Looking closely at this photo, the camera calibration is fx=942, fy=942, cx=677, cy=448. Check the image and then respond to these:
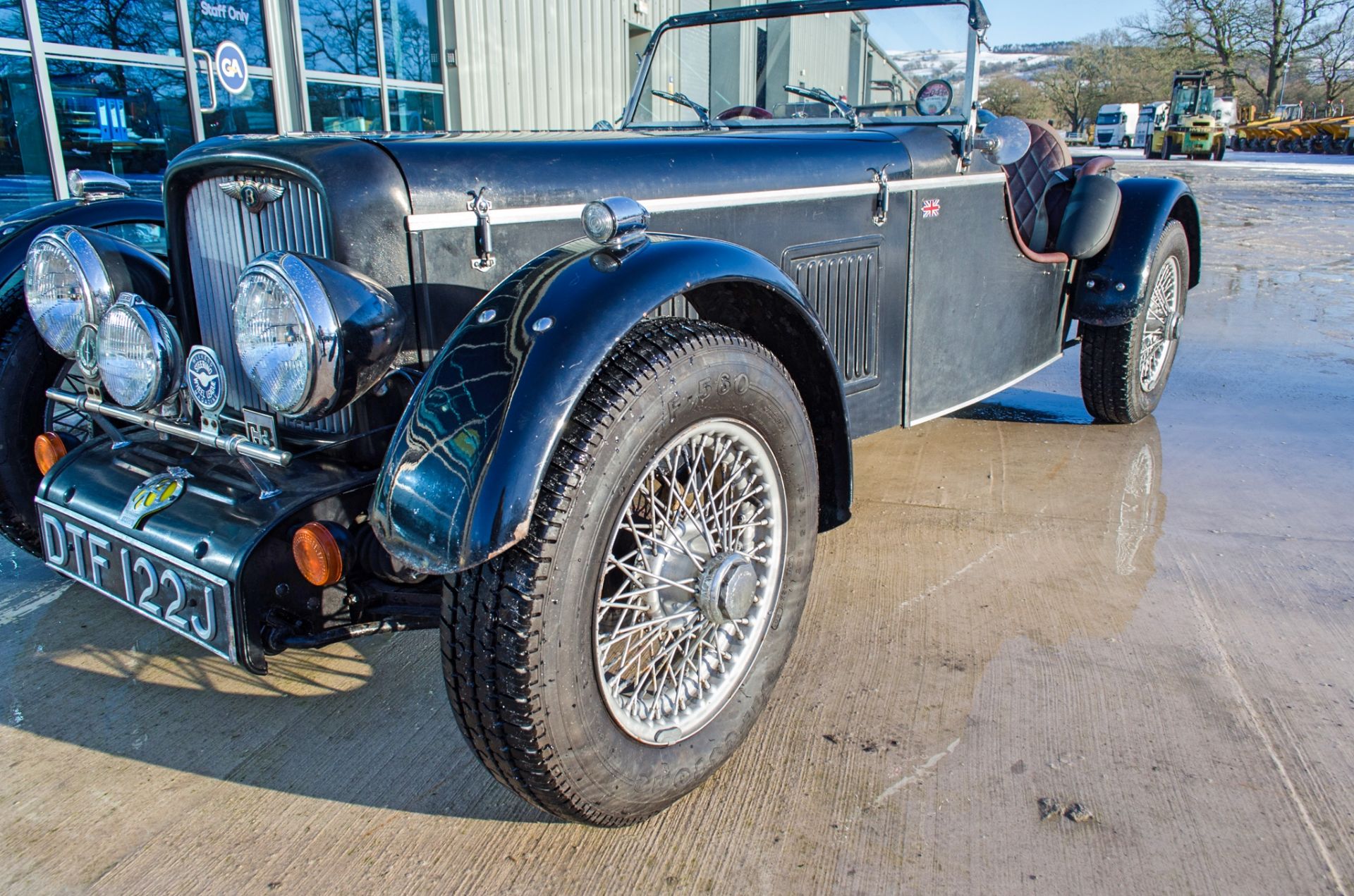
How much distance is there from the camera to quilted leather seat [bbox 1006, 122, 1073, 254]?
398 cm

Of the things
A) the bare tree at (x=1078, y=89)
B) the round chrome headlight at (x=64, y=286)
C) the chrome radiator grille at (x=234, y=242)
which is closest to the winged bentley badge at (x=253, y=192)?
the chrome radiator grille at (x=234, y=242)

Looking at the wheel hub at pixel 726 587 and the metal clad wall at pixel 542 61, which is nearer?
the wheel hub at pixel 726 587

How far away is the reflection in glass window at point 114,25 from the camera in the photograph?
18.5 ft

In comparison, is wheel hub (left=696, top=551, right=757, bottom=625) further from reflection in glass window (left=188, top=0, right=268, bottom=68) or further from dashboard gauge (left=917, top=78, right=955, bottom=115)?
reflection in glass window (left=188, top=0, right=268, bottom=68)

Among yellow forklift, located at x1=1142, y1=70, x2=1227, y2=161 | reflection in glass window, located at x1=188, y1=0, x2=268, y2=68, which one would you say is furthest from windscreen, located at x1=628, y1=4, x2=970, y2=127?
yellow forklift, located at x1=1142, y1=70, x2=1227, y2=161

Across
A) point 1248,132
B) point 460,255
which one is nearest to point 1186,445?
point 460,255

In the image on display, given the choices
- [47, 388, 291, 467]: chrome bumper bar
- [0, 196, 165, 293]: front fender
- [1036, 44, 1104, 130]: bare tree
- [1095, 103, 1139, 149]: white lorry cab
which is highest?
[1036, 44, 1104, 130]: bare tree

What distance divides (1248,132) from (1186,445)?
150 feet

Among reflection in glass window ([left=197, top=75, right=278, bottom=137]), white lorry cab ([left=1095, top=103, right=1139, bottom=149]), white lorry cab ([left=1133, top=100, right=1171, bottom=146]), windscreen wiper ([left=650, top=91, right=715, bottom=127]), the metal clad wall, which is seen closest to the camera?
windscreen wiper ([left=650, top=91, right=715, bottom=127])

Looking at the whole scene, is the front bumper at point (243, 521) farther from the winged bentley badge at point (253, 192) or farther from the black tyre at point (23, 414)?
the black tyre at point (23, 414)

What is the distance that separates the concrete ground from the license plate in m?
0.35

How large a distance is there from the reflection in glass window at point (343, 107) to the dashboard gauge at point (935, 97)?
522cm

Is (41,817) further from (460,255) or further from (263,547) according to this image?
(460,255)

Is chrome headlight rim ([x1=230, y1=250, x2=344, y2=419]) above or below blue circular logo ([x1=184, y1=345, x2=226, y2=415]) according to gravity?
above
